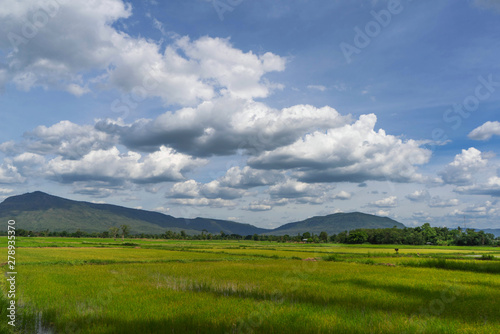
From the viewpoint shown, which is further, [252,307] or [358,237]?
[358,237]

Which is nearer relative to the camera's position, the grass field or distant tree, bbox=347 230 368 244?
the grass field

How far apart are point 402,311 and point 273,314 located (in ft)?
16.4

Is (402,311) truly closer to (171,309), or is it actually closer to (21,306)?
(171,309)

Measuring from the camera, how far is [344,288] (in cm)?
1623

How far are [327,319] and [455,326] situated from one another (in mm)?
3884

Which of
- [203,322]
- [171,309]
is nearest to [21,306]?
[171,309]

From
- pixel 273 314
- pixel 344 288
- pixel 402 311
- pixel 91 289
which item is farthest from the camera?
pixel 344 288

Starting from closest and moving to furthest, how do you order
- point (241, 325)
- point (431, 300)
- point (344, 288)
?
point (241, 325)
point (431, 300)
point (344, 288)

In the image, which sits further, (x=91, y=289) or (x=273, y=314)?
(x=91, y=289)

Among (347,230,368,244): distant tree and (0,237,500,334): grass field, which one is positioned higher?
(0,237,500,334): grass field

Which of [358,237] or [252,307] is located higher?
[252,307]

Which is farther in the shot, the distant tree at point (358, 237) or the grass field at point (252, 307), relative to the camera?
the distant tree at point (358, 237)

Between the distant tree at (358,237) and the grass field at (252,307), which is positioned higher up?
the grass field at (252,307)

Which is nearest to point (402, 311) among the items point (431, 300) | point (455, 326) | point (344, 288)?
point (455, 326)
